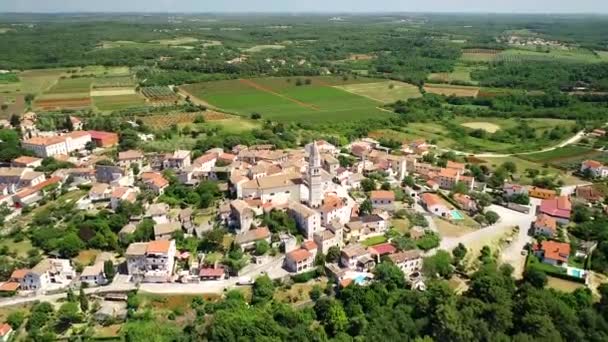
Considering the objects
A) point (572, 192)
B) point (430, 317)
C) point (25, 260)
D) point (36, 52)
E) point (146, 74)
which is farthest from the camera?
point (36, 52)

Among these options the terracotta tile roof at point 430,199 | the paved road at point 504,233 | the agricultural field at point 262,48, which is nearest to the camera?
the paved road at point 504,233

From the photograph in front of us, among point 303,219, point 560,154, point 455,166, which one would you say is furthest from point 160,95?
point 560,154

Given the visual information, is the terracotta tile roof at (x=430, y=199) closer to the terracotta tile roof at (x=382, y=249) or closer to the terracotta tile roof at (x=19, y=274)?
the terracotta tile roof at (x=382, y=249)

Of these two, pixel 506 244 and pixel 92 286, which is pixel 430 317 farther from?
pixel 92 286

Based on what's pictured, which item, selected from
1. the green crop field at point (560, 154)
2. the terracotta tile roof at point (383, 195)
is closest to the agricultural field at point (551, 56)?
the green crop field at point (560, 154)

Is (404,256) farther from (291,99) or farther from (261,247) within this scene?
(291,99)

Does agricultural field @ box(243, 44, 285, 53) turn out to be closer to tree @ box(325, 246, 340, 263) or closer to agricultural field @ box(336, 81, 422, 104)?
agricultural field @ box(336, 81, 422, 104)

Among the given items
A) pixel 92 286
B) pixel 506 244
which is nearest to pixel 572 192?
pixel 506 244
